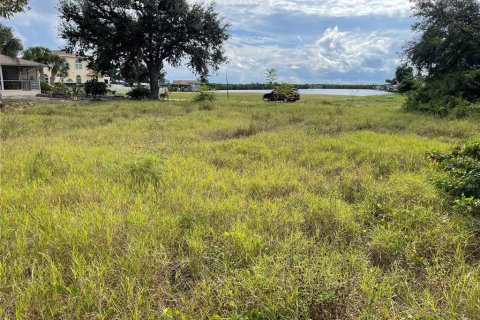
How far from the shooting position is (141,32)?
83.1 feet

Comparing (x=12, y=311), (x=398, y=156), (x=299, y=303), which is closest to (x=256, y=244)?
(x=299, y=303)

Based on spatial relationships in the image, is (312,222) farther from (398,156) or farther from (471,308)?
(398,156)

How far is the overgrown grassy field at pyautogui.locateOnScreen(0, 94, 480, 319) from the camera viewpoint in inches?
86.4

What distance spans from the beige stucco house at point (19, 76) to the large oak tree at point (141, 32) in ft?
27.4

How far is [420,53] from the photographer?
58.1 feet

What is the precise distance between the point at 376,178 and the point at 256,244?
10.0ft

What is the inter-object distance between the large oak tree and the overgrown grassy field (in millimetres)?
22102

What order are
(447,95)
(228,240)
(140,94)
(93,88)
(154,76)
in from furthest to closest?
(93,88) < (154,76) < (140,94) < (447,95) < (228,240)

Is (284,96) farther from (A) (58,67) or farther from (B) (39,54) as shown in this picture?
(A) (58,67)

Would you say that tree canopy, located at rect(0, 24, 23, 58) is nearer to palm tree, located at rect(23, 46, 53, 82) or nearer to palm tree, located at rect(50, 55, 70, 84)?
palm tree, located at rect(23, 46, 53, 82)

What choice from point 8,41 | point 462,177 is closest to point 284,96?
point 8,41

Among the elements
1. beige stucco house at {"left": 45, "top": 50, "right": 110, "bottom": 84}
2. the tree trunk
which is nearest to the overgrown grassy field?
the tree trunk

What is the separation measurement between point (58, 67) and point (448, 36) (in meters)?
50.9

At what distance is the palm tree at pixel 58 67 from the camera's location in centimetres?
4831
